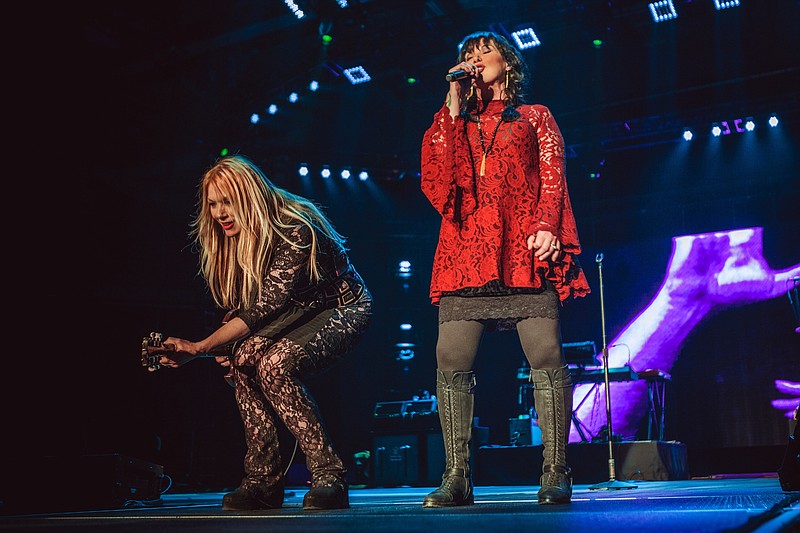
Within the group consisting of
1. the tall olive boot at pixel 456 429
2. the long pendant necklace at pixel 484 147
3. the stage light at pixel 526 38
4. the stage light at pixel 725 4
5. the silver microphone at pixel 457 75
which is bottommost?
the tall olive boot at pixel 456 429

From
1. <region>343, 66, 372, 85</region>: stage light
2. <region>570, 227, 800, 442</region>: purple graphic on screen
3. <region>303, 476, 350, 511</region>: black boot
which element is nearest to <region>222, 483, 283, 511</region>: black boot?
<region>303, 476, 350, 511</region>: black boot

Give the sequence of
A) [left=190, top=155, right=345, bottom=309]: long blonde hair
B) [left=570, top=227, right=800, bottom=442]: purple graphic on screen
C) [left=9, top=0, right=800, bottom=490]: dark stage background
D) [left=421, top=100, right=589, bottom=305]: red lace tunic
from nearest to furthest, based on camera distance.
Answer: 1. [left=421, top=100, right=589, bottom=305]: red lace tunic
2. [left=190, top=155, right=345, bottom=309]: long blonde hair
3. [left=9, top=0, right=800, bottom=490]: dark stage background
4. [left=570, top=227, right=800, bottom=442]: purple graphic on screen

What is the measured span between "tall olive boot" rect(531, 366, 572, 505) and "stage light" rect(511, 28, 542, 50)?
5738 mm

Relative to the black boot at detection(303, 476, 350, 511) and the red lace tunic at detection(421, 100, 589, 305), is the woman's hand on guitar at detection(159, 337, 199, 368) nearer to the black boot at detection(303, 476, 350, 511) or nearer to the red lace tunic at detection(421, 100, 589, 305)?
the black boot at detection(303, 476, 350, 511)

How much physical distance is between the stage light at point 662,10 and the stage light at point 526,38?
112cm

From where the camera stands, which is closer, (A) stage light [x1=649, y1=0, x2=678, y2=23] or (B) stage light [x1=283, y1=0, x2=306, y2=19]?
(A) stage light [x1=649, y1=0, x2=678, y2=23]

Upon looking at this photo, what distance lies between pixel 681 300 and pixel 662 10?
3922 mm

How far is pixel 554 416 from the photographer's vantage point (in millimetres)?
2523

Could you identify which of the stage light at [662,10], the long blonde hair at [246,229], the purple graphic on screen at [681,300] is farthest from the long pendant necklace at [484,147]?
the purple graphic on screen at [681,300]

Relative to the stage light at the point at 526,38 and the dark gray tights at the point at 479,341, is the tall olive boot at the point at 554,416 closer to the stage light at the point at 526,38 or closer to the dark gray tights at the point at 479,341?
the dark gray tights at the point at 479,341

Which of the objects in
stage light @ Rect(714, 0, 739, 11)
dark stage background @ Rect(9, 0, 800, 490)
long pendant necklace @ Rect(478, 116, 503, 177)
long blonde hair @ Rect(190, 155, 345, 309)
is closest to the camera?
long pendant necklace @ Rect(478, 116, 503, 177)

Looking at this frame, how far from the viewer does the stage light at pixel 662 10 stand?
7109mm

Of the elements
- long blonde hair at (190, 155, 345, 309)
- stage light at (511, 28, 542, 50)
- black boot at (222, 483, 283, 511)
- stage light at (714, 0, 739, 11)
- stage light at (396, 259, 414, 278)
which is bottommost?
black boot at (222, 483, 283, 511)

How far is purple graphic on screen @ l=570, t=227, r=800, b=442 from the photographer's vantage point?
945 cm
